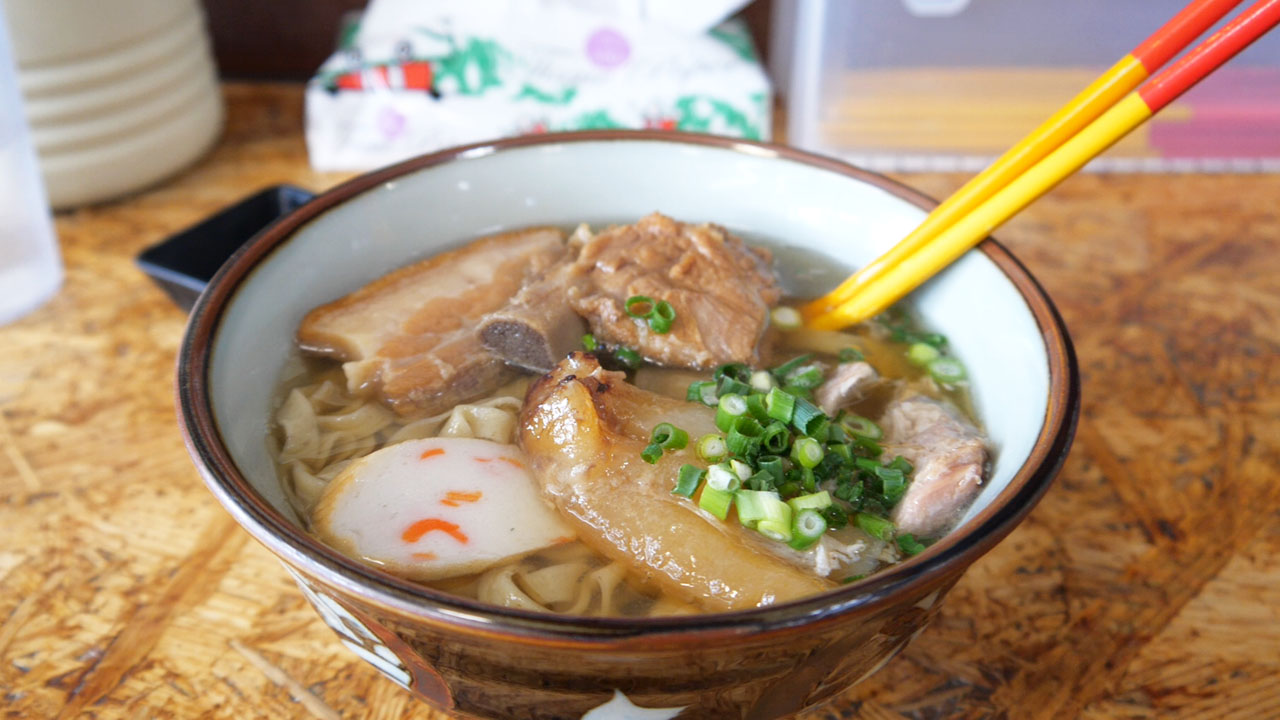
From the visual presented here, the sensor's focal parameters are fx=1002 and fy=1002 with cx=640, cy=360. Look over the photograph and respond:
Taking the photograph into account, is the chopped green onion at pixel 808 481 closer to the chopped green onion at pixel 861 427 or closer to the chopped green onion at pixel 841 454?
the chopped green onion at pixel 841 454

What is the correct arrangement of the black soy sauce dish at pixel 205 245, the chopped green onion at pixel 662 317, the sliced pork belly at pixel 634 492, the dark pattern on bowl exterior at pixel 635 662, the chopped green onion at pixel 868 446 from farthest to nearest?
the black soy sauce dish at pixel 205 245 → the chopped green onion at pixel 662 317 → the chopped green onion at pixel 868 446 → the sliced pork belly at pixel 634 492 → the dark pattern on bowl exterior at pixel 635 662

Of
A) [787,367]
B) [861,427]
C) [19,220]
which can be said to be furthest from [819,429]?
[19,220]

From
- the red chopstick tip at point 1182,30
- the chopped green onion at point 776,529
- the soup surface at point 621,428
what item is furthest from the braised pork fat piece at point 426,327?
the red chopstick tip at point 1182,30

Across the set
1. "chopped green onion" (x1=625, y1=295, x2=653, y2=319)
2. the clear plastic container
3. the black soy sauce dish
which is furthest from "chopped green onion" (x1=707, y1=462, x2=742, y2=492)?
the clear plastic container

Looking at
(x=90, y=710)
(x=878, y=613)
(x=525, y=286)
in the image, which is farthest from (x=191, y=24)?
(x=878, y=613)

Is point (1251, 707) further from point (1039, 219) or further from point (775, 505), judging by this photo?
point (1039, 219)
